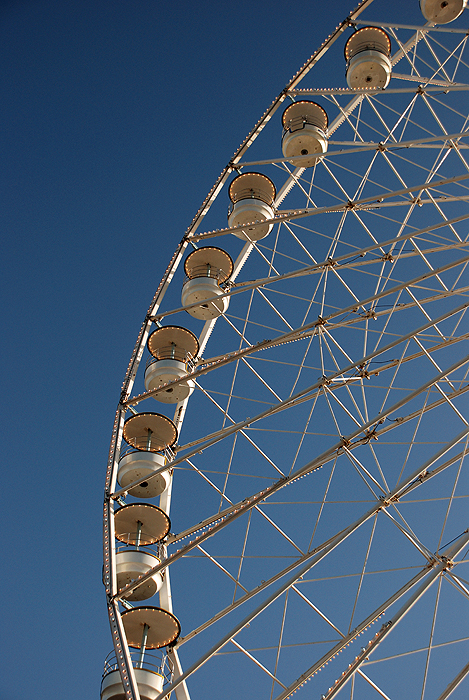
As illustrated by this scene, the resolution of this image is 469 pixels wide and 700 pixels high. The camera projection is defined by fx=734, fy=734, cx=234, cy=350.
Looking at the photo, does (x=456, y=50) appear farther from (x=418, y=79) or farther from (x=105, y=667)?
(x=105, y=667)

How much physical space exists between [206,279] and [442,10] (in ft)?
34.8

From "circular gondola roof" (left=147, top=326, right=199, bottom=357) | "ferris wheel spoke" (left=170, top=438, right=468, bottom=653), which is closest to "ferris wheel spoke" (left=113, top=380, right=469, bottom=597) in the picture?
"ferris wheel spoke" (left=170, top=438, right=468, bottom=653)

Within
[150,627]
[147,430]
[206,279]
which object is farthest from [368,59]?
[150,627]

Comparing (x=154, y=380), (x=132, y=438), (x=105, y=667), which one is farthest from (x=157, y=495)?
(x=105, y=667)

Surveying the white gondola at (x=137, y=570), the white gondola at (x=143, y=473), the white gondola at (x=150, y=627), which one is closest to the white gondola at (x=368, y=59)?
the white gondola at (x=143, y=473)

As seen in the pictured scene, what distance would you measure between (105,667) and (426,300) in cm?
1139

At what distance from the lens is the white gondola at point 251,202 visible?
2198 cm

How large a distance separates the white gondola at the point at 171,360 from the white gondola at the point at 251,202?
12.4 ft

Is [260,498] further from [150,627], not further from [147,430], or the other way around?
[147,430]

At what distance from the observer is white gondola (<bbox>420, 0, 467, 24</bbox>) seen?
2158cm

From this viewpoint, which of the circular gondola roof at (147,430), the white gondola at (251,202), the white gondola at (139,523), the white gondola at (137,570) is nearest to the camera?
the white gondola at (137,570)

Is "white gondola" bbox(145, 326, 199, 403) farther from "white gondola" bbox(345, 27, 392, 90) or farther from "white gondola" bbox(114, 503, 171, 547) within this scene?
"white gondola" bbox(345, 27, 392, 90)

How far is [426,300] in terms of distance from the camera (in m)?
18.7

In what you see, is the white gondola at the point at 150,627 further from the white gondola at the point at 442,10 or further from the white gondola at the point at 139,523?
the white gondola at the point at 442,10
